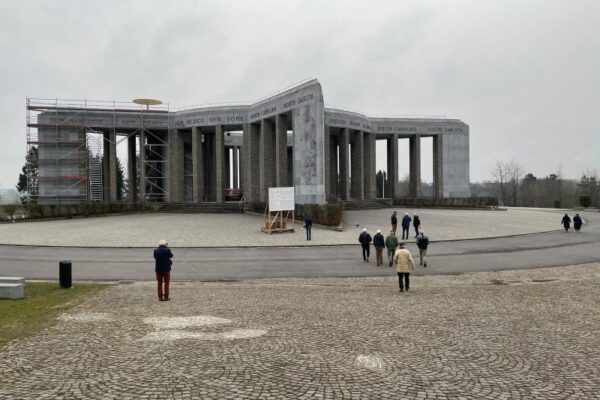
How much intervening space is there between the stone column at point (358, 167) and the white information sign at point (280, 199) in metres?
23.5

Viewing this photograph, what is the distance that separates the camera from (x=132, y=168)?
55.6 m

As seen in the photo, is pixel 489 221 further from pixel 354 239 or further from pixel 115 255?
pixel 115 255

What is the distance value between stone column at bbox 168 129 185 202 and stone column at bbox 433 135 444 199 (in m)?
34.3

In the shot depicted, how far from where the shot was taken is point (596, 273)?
15.9m

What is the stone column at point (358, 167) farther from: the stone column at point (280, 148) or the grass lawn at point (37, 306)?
the grass lawn at point (37, 306)

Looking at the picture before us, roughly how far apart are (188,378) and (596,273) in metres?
16.1

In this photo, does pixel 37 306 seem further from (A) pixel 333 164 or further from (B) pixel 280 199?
(A) pixel 333 164

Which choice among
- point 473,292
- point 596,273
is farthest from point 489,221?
point 473,292

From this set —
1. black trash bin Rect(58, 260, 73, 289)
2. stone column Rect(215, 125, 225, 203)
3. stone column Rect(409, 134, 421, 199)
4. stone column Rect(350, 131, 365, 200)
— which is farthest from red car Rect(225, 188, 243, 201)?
black trash bin Rect(58, 260, 73, 289)

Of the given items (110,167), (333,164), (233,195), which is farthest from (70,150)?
(333,164)

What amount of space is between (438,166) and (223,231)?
125ft

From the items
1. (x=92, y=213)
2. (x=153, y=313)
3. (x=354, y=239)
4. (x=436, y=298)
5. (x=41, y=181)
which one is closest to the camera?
(x=153, y=313)

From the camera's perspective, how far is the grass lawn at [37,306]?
28.9 ft

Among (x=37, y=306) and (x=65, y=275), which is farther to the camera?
(x=65, y=275)
